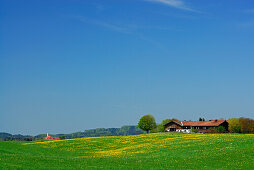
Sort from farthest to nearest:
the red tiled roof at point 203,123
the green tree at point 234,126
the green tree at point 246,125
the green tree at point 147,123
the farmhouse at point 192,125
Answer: the green tree at point 147,123
the farmhouse at point 192,125
the red tiled roof at point 203,123
the green tree at point 234,126
the green tree at point 246,125

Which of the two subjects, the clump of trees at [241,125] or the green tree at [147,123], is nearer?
the clump of trees at [241,125]

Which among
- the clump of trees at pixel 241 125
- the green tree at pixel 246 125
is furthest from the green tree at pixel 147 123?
the green tree at pixel 246 125

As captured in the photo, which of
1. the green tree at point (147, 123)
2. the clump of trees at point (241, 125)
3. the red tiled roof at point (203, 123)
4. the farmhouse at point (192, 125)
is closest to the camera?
the clump of trees at point (241, 125)

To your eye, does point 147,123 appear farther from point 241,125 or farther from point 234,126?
point 241,125

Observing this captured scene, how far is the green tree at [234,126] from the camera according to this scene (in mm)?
121019

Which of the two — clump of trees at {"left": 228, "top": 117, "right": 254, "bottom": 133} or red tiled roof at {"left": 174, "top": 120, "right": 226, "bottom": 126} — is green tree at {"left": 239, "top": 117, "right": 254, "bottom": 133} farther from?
red tiled roof at {"left": 174, "top": 120, "right": 226, "bottom": 126}

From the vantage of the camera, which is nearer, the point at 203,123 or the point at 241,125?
the point at 241,125

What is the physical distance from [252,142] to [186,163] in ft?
73.2

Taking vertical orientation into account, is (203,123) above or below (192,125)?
above

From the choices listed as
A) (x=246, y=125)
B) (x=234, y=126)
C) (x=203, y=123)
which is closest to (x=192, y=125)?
(x=203, y=123)

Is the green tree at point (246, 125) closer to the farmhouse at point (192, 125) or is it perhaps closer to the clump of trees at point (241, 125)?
the clump of trees at point (241, 125)

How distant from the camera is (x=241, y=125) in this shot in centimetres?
12131

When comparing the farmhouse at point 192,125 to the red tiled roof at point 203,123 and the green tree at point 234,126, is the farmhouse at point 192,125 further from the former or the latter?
the green tree at point 234,126

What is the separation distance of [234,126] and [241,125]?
2823mm
